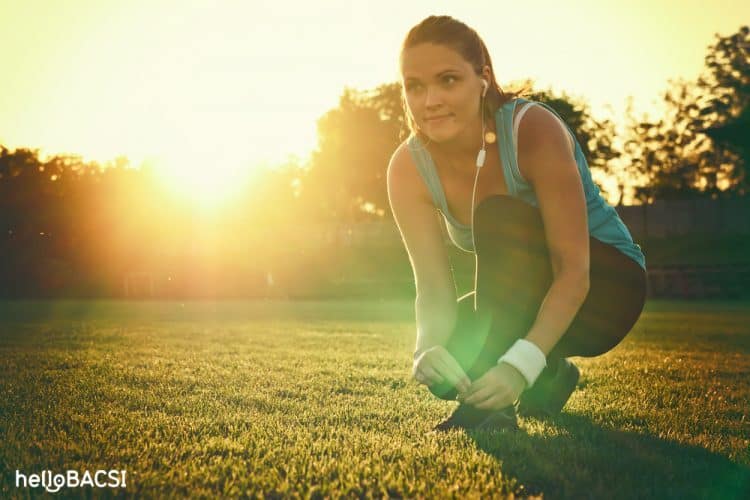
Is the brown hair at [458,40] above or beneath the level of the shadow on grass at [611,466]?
above

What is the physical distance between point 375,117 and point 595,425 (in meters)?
59.3

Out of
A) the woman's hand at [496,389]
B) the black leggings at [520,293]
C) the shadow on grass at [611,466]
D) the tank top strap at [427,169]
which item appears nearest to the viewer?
the shadow on grass at [611,466]

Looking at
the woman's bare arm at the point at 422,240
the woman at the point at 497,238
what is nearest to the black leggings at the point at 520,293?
the woman at the point at 497,238

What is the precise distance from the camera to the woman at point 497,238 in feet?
9.92

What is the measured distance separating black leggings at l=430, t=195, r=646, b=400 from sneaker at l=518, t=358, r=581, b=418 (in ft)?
0.25

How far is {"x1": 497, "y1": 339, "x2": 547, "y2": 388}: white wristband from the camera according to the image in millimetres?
2768

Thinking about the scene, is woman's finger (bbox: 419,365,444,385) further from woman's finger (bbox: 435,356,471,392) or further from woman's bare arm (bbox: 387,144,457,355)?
woman's bare arm (bbox: 387,144,457,355)

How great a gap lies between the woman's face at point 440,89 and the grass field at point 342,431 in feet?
4.71

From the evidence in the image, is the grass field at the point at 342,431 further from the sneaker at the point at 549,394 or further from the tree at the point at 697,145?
the tree at the point at 697,145

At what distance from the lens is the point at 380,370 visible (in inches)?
229

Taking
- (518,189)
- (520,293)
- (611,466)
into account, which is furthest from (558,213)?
(611,466)

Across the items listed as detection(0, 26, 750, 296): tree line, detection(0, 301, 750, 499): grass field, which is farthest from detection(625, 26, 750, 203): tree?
detection(0, 301, 750, 499): grass field

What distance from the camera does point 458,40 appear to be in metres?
3.15

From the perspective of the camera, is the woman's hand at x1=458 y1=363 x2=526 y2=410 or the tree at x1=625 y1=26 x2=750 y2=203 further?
the tree at x1=625 y1=26 x2=750 y2=203
